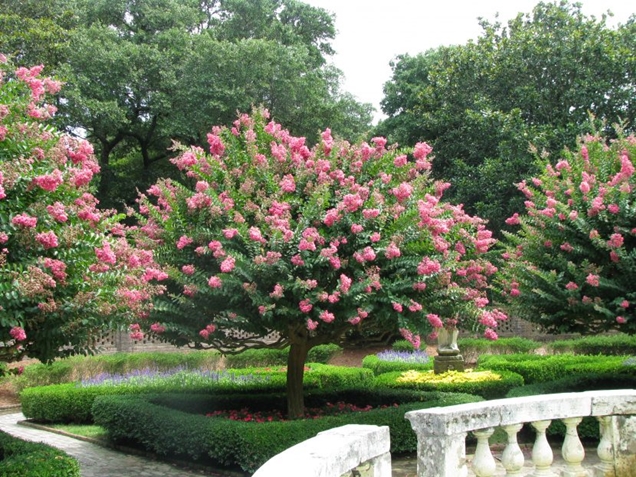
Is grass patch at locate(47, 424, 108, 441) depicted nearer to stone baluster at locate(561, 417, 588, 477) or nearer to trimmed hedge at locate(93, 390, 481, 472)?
trimmed hedge at locate(93, 390, 481, 472)

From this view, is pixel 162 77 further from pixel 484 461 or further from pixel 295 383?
pixel 484 461

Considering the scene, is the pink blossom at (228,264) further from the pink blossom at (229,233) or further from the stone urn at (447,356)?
the stone urn at (447,356)

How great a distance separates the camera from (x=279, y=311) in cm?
830

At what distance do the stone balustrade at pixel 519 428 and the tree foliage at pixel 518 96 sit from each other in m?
19.4

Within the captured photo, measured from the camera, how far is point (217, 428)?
9039 millimetres

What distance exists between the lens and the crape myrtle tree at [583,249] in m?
9.46

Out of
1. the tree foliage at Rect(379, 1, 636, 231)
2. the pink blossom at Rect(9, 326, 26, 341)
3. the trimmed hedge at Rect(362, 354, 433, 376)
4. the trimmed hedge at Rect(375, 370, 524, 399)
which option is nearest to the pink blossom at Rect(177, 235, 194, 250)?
the pink blossom at Rect(9, 326, 26, 341)

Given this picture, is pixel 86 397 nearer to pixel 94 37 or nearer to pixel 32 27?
pixel 32 27

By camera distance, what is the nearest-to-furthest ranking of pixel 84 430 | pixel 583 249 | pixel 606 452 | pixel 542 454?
pixel 542 454, pixel 606 452, pixel 583 249, pixel 84 430

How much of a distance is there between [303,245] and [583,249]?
4.34 m

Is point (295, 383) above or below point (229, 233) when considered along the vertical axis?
below

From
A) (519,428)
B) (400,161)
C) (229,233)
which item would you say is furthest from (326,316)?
(519,428)

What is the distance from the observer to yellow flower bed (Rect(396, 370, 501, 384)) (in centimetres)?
1405

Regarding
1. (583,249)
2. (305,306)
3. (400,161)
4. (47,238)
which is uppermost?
(400,161)
